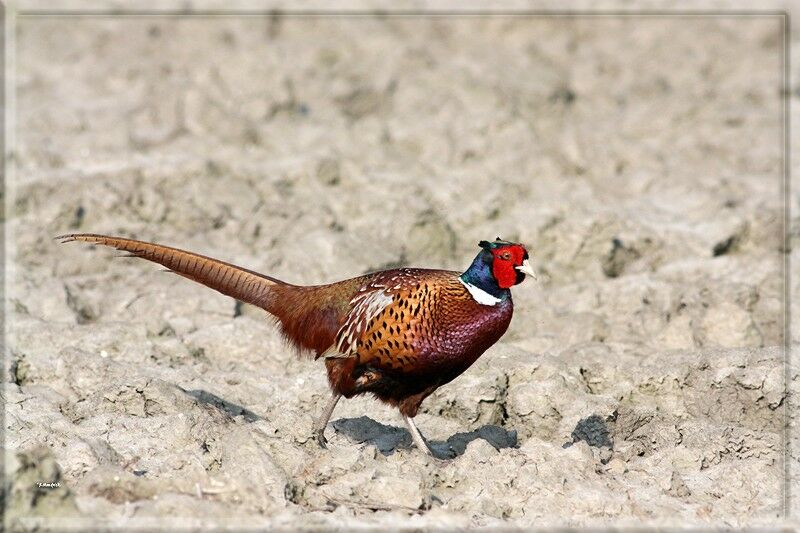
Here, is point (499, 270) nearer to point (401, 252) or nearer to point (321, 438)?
point (321, 438)

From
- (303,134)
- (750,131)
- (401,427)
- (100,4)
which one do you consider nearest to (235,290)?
(401,427)

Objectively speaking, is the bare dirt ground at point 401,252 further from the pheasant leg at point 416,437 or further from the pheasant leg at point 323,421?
the pheasant leg at point 416,437

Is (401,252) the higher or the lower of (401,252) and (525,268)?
the higher

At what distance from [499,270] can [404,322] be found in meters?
0.53

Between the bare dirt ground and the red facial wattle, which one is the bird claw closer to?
the bare dirt ground

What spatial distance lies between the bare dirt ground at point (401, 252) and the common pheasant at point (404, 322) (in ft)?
1.18

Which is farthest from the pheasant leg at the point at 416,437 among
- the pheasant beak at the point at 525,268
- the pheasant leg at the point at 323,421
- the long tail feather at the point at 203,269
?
the long tail feather at the point at 203,269

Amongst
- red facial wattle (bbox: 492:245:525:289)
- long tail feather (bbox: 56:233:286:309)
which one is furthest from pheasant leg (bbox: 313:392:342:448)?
red facial wattle (bbox: 492:245:525:289)

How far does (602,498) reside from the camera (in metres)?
5.37

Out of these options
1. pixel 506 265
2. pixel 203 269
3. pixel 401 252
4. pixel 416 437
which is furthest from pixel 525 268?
pixel 401 252

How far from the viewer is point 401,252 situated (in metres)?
8.85

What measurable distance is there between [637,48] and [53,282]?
6.98 m

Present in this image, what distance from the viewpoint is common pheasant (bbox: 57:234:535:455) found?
580 cm

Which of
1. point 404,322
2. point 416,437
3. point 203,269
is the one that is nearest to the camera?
point 404,322
